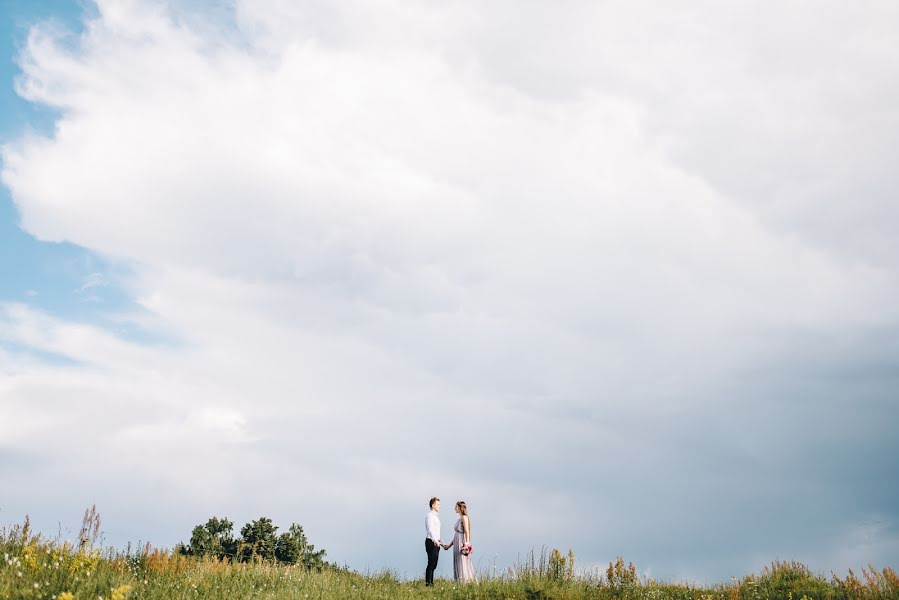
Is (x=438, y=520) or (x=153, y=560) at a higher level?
(x=438, y=520)

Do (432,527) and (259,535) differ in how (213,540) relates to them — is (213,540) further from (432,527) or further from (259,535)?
(432,527)

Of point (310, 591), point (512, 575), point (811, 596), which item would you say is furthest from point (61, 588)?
point (811, 596)

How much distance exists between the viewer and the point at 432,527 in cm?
1717

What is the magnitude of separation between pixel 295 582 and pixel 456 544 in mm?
4904

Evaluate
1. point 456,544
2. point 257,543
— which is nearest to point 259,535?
point 257,543

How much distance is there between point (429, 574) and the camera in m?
17.3

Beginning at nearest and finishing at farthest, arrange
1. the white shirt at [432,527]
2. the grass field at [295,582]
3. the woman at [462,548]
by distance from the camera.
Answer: the grass field at [295,582], the white shirt at [432,527], the woman at [462,548]

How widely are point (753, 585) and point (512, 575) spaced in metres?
7.11

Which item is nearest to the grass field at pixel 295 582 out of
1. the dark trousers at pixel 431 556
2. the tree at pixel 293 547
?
the dark trousers at pixel 431 556

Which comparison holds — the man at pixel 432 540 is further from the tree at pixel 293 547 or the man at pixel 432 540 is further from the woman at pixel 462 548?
the tree at pixel 293 547

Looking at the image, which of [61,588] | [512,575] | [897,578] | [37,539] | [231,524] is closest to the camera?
[61,588]

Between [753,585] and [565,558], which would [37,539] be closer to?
[565,558]

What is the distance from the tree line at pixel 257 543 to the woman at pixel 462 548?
634cm

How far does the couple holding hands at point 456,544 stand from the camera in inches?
677
